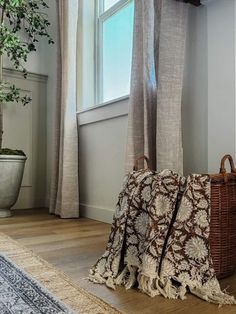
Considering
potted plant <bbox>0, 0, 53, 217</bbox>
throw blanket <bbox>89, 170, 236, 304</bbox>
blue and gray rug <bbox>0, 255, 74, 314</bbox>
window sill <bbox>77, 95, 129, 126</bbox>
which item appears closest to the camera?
blue and gray rug <bbox>0, 255, 74, 314</bbox>

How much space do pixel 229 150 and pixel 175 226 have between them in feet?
1.67

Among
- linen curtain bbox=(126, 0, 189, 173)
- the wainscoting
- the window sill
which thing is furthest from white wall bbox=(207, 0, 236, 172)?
the wainscoting

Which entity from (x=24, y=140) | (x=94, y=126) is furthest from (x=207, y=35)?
(x=24, y=140)

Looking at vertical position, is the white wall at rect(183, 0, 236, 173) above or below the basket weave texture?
above

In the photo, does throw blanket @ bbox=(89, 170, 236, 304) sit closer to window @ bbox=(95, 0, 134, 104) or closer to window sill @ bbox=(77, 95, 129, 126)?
window sill @ bbox=(77, 95, 129, 126)

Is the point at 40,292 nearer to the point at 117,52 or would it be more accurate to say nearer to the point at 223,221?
the point at 223,221

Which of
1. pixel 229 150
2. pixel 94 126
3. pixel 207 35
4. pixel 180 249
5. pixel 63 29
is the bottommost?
pixel 180 249

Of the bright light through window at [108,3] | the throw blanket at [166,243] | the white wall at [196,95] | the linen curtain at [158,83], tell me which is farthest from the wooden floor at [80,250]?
the bright light through window at [108,3]

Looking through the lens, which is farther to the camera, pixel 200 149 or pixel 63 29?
pixel 63 29

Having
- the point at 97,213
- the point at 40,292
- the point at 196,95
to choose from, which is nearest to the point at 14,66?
the point at 97,213

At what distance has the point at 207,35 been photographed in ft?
4.97

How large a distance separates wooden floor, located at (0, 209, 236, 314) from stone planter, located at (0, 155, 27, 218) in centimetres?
13

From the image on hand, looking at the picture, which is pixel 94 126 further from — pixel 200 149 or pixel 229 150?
pixel 229 150

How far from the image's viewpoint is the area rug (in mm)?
882
